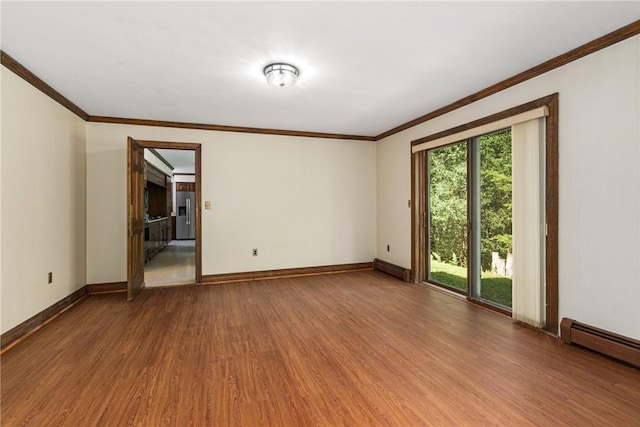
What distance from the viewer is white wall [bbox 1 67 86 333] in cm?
273

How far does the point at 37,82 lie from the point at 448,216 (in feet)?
16.6

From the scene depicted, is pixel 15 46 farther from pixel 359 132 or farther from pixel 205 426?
pixel 359 132

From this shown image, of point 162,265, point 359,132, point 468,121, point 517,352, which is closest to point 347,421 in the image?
point 517,352

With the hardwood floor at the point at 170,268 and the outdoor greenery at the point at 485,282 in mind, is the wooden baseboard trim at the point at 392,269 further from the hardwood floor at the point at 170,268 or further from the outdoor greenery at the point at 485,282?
the hardwood floor at the point at 170,268

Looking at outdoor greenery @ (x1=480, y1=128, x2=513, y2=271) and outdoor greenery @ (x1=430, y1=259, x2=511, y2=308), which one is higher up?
outdoor greenery @ (x1=480, y1=128, x2=513, y2=271)

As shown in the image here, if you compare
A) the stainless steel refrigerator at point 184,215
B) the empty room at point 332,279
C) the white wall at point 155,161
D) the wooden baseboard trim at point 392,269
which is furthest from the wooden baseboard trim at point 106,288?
the stainless steel refrigerator at point 184,215

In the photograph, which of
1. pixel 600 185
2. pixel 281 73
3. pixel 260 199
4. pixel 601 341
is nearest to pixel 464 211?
pixel 600 185

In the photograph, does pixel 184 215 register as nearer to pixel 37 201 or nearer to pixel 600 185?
pixel 37 201

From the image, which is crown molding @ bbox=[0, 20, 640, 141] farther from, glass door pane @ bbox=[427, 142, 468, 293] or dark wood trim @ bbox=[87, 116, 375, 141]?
glass door pane @ bbox=[427, 142, 468, 293]

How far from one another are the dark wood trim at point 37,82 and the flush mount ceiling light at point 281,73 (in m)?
2.18

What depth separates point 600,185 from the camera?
8.23ft

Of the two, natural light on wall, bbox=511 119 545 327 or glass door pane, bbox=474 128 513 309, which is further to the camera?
glass door pane, bbox=474 128 513 309

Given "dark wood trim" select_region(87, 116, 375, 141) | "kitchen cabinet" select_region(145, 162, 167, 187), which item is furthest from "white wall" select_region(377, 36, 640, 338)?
"kitchen cabinet" select_region(145, 162, 167, 187)

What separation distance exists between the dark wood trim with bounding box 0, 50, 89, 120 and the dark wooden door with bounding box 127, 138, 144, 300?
0.74 meters
